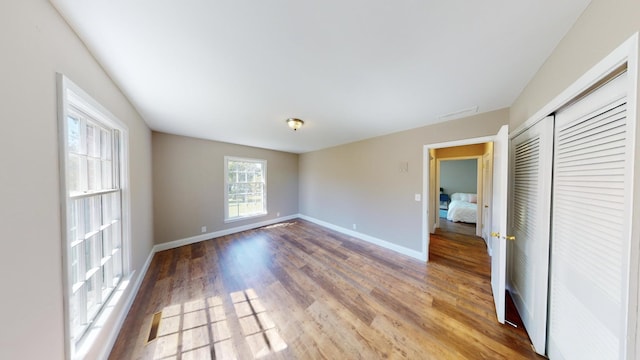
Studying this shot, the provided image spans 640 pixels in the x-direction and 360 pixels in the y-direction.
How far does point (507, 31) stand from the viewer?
Answer: 1071mm

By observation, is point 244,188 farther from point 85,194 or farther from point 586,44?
point 586,44

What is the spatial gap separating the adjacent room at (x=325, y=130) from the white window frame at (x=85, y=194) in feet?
0.04

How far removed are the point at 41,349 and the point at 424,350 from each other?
227 cm

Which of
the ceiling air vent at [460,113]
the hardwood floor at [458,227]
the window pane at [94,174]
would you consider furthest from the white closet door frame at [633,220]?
the hardwood floor at [458,227]

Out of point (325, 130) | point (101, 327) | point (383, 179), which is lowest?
point (101, 327)

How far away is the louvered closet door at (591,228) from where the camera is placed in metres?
0.83

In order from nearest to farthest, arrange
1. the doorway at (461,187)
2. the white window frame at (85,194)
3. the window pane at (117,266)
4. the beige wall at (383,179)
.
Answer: the white window frame at (85,194)
the window pane at (117,266)
the beige wall at (383,179)
the doorway at (461,187)

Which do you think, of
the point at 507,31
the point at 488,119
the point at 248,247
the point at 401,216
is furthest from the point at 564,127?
the point at 248,247

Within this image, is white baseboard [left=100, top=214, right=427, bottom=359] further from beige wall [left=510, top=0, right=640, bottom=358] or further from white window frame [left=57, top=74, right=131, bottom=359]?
beige wall [left=510, top=0, right=640, bottom=358]

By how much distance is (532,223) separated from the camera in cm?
152

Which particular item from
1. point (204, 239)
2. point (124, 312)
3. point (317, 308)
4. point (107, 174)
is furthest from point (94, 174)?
point (204, 239)

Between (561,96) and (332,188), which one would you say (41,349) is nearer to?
(561,96)

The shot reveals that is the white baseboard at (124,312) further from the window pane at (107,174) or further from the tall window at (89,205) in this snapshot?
the window pane at (107,174)

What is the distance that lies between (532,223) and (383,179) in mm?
2056
